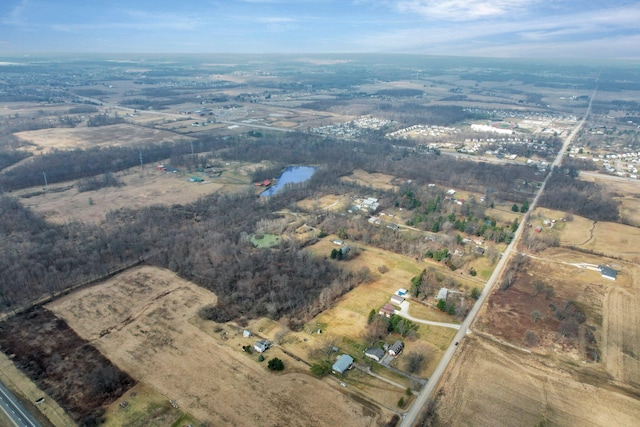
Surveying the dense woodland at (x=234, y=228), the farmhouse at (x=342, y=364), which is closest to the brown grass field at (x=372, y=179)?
the dense woodland at (x=234, y=228)

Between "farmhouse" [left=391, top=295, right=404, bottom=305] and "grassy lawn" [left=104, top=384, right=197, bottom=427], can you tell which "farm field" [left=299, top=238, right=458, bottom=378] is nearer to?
"farmhouse" [left=391, top=295, right=404, bottom=305]

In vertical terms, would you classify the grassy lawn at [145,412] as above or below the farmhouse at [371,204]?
below

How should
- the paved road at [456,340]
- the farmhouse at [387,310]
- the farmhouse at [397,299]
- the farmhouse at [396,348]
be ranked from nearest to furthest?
the paved road at [456,340] → the farmhouse at [396,348] → the farmhouse at [387,310] → the farmhouse at [397,299]

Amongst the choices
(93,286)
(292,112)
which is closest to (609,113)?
(292,112)

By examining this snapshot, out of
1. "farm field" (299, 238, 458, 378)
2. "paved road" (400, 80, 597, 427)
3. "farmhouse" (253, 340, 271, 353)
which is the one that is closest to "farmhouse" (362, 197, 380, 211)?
"farm field" (299, 238, 458, 378)

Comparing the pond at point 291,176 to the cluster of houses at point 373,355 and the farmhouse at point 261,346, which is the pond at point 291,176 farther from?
the cluster of houses at point 373,355

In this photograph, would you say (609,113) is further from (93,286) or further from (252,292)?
(93,286)
